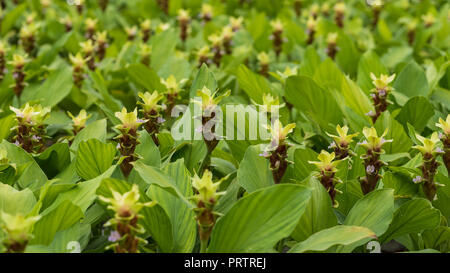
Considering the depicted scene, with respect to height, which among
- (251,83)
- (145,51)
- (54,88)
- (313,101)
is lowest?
(313,101)

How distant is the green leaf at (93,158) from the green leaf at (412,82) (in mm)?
1557

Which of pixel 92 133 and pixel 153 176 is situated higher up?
pixel 92 133

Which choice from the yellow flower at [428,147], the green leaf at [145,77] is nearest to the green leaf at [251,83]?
the green leaf at [145,77]

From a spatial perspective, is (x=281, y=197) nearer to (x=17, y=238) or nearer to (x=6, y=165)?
(x=17, y=238)

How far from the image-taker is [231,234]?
160 cm

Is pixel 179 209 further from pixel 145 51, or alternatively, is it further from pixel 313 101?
pixel 145 51

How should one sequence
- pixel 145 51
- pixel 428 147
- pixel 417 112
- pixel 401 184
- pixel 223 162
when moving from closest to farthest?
1. pixel 428 147
2. pixel 401 184
3. pixel 223 162
4. pixel 417 112
5. pixel 145 51

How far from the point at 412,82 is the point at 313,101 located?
617mm

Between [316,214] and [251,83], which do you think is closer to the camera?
[316,214]

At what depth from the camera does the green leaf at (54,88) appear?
2857 millimetres

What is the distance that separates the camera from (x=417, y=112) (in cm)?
246

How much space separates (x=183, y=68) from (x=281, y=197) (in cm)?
167

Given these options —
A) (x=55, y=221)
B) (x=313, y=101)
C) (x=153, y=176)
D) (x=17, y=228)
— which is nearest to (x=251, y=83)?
(x=313, y=101)
